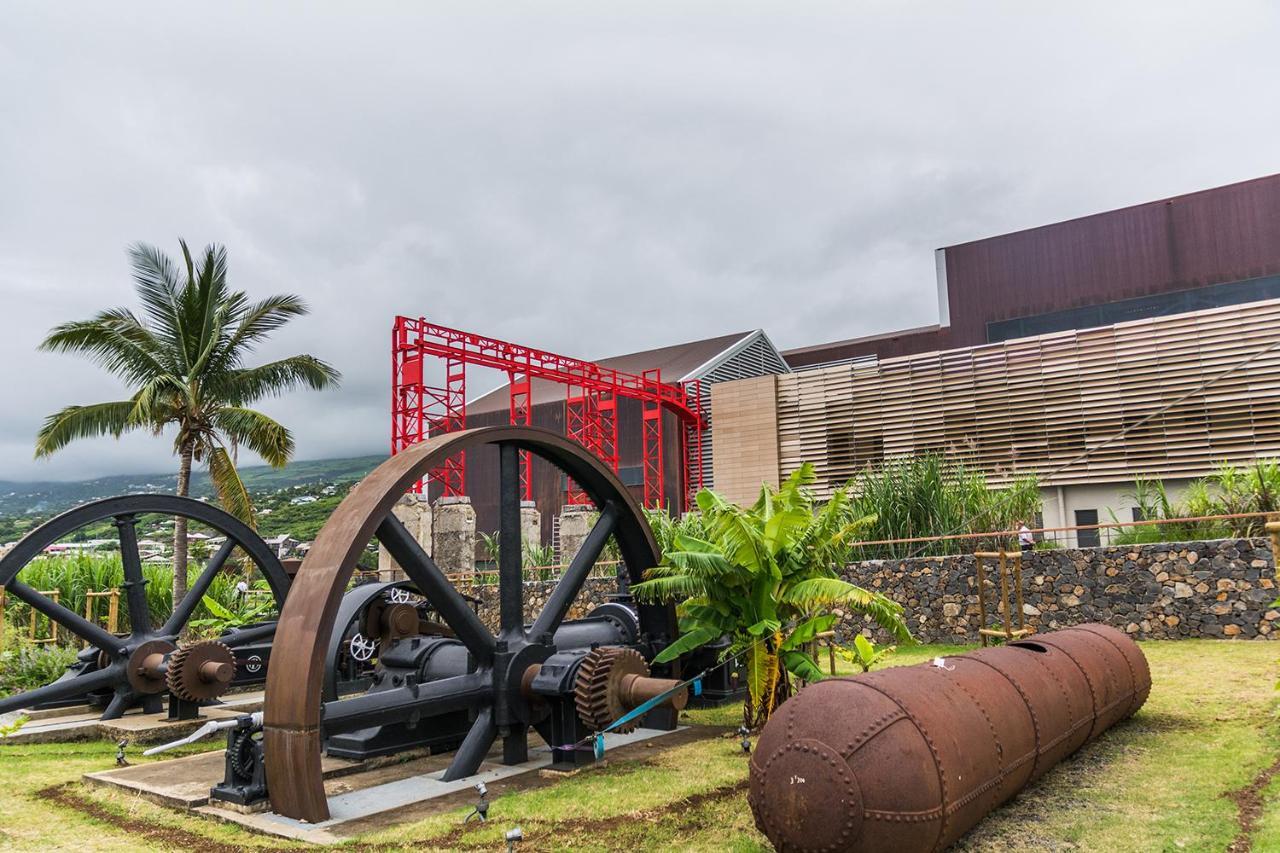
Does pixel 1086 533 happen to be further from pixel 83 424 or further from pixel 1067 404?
pixel 83 424

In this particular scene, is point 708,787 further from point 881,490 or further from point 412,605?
point 881,490

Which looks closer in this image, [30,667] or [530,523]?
[30,667]

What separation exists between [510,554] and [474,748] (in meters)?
1.43

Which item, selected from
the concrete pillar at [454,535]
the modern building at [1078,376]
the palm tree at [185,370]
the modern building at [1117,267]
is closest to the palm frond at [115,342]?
the palm tree at [185,370]

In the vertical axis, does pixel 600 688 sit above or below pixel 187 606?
below

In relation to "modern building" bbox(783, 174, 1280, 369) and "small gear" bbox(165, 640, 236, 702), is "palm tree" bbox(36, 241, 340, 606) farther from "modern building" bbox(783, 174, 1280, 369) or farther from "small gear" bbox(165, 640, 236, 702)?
"modern building" bbox(783, 174, 1280, 369)

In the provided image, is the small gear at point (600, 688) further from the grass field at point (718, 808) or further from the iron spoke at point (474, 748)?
the iron spoke at point (474, 748)

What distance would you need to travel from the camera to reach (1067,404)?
19.9m

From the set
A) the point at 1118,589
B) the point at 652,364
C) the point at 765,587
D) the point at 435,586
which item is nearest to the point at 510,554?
the point at 435,586

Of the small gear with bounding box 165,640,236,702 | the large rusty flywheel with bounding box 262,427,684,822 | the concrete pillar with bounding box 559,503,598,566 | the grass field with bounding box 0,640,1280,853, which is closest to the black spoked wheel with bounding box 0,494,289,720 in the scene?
the small gear with bounding box 165,640,236,702

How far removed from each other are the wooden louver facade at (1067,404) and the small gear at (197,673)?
1583cm

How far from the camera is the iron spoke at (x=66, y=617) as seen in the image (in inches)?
374

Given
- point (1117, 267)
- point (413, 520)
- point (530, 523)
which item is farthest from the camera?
point (1117, 267)

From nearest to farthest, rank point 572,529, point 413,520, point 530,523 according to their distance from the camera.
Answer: point 572,529
point 413,520
point 530,523
